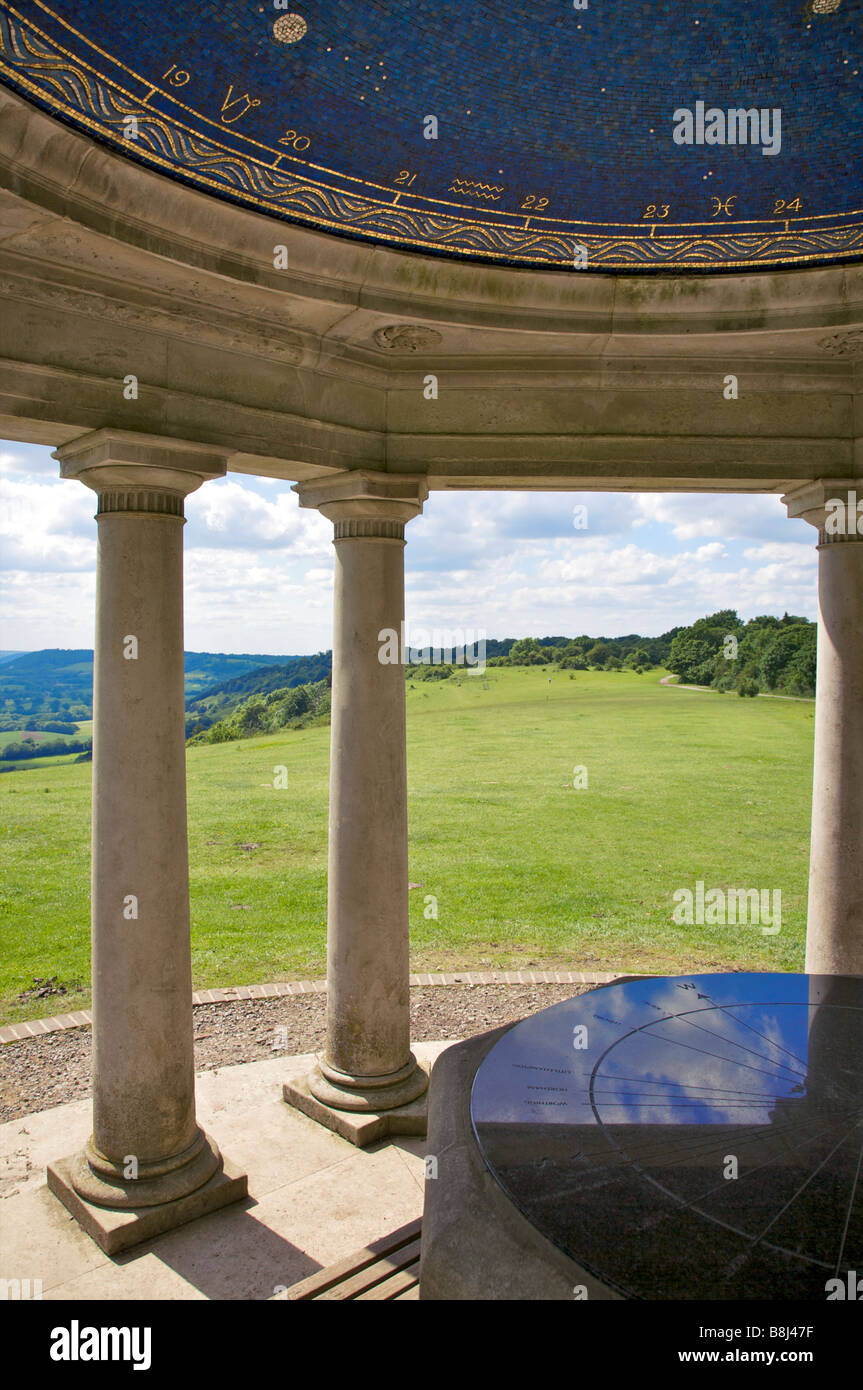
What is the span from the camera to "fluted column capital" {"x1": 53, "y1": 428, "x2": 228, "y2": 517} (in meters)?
24.6

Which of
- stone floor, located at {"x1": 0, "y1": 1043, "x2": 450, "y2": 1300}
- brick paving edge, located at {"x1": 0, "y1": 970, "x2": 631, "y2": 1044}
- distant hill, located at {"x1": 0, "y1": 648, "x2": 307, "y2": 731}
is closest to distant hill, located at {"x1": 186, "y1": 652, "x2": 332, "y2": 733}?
distant hill, located at {"x1": 0, "y1": 648, "x2": 307, "y2": 731}

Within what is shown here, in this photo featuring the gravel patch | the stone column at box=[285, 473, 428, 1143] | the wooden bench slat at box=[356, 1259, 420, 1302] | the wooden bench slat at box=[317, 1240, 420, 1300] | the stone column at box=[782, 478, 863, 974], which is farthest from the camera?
the gravel patch

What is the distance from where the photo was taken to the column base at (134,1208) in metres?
25.4

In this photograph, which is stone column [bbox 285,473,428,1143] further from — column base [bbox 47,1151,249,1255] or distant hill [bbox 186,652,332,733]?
distant hill [bbox 186,652,332,733]

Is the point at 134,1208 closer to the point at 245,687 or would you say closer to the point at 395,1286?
the point at 395,1286

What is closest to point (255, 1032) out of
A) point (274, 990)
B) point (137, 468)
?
point (274, 990)

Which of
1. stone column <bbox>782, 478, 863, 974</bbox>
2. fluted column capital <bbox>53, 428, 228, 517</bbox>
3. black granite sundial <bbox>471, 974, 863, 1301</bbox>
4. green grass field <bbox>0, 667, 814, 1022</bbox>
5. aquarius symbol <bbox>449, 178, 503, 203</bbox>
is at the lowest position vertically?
green grass field <bbox>0, 667, 814, 1022</bbox>

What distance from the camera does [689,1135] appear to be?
1567 centimetres

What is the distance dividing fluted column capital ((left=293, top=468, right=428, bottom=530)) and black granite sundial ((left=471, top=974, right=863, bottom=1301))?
55.1ft

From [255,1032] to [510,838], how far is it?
7562 cm

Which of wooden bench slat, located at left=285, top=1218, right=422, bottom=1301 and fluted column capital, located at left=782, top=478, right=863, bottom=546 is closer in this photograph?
wooden bench slat, located at left=285, top=1218, right=422, bottom=1301

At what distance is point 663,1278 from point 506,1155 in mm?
3487

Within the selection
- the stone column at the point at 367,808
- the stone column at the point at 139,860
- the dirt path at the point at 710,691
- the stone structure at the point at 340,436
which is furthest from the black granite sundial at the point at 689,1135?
the dirt path at the point at 710,691
